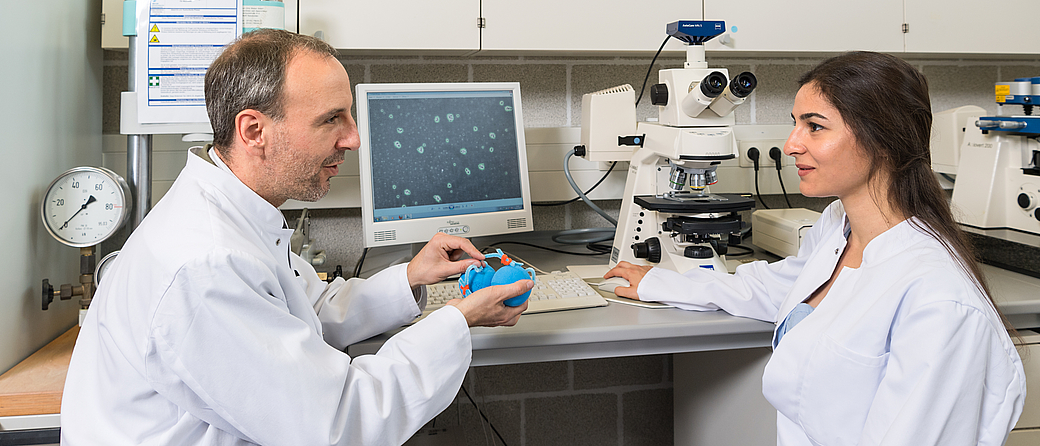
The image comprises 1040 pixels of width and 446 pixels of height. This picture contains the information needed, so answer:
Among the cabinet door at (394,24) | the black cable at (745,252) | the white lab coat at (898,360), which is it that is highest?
the cabinet door at (394,24)

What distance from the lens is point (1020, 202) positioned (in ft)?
5.12

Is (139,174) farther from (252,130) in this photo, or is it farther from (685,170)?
(685,170)

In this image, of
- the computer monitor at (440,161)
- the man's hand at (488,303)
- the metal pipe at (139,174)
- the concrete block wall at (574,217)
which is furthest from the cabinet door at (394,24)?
the man's hand at (488,303)

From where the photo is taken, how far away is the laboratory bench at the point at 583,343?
1.15m

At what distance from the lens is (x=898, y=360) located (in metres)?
0.90

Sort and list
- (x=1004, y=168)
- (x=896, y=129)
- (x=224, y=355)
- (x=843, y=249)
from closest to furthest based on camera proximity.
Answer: (x=224, y=355)
(x=896, y=129)
(x=843, y=249)
(x=1004, y=168)

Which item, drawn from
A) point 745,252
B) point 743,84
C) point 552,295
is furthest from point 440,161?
point 745,252

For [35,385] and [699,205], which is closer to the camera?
[35,385]

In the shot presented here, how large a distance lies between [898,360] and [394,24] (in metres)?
1.25

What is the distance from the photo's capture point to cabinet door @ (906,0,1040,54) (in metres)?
1.83

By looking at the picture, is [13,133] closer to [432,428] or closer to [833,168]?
[432,428]

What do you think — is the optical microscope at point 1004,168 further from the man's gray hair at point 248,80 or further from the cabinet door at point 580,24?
the man's gray hair at point 248,80

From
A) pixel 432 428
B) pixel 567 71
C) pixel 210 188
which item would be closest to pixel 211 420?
pixel 210 188

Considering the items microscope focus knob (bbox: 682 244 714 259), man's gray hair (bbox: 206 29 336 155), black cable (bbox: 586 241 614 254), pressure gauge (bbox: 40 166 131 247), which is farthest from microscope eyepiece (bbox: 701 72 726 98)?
pressure gauge (bbox: 40 166 131 247)
